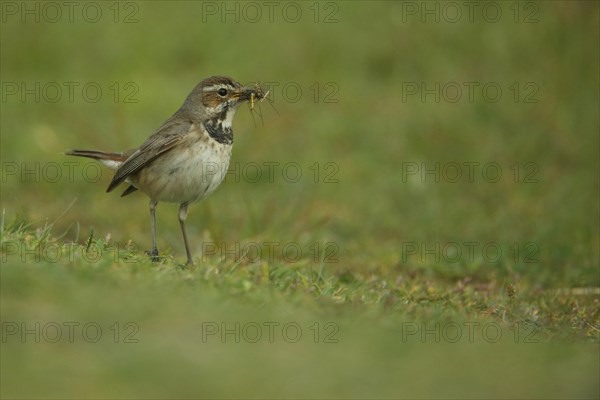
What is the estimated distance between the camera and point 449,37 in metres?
15.3

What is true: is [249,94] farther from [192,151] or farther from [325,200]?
[325,200]

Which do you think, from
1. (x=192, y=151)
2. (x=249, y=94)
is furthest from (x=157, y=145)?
(x=249, y=94)

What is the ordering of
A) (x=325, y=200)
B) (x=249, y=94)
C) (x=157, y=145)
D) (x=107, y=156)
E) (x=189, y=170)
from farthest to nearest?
1. (x=325, y=200)
2. (x=107, y=156)
3. (x=249, y=94)
4. (x=157, y=145)
5. (x=189, y=170)

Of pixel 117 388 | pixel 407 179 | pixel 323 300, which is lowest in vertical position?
pixel 407 179

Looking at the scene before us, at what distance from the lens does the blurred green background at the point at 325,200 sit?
5.60 m

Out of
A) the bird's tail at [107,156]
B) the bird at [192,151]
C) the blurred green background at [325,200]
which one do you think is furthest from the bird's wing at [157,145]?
the blurred green background at [325,200]

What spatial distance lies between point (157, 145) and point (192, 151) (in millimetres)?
348

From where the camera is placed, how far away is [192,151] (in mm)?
8086

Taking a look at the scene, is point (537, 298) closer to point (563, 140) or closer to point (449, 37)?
point (563, 140)

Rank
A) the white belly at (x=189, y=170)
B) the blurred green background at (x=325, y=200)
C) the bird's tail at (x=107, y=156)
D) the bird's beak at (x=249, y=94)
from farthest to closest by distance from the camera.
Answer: the bird's tail at (x=107, y=156), the bird's beak at (x=249, y=94), the white belly at (x=189, y=170), the blurred green background at (x=325, y=200)

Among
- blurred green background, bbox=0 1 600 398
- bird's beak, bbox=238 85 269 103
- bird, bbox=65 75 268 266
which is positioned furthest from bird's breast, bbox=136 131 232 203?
blurred green background, bbox=0 1 600 398

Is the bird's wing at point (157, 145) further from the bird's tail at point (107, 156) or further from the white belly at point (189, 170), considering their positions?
the bird's tail at point (107, 156)

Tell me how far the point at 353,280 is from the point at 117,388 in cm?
383

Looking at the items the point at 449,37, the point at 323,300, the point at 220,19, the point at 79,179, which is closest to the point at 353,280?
the point at 323,300
